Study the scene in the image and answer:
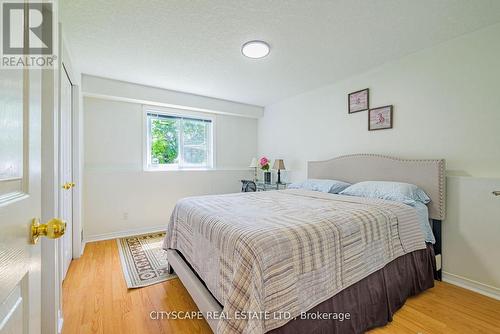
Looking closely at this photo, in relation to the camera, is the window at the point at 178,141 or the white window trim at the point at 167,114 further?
the window at the point at 178,141

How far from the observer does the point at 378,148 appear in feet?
9.27

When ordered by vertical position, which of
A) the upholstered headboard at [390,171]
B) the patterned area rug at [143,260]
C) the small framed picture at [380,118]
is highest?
the small framed picture at [380,118]

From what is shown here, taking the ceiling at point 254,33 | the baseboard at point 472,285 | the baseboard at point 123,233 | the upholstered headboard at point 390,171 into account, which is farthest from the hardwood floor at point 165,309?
the ceiling at point 254,33

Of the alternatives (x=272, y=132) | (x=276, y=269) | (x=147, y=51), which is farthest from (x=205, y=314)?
(x=272, y=132)

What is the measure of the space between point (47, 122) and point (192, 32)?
1463 millimetres

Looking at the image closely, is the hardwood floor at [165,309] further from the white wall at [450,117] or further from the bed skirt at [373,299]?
the white wall at [450,117]

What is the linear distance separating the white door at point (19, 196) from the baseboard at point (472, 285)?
10.1 feet

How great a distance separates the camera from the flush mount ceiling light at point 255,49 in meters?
2.28

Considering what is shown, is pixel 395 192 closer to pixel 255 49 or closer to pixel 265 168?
pixel 255 49

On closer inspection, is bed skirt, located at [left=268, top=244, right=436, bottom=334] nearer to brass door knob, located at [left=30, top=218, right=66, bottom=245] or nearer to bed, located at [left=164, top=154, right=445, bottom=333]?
bed, located at [left=164, top=154, right=445, bottom=333]

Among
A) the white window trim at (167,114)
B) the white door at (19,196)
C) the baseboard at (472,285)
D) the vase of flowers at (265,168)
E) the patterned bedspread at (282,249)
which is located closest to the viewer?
the white door at (19,196)

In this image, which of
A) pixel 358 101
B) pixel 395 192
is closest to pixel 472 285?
pixel 395 192

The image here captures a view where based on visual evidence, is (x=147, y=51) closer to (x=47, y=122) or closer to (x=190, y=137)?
(x=47, y=122)

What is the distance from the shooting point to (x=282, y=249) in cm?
121
